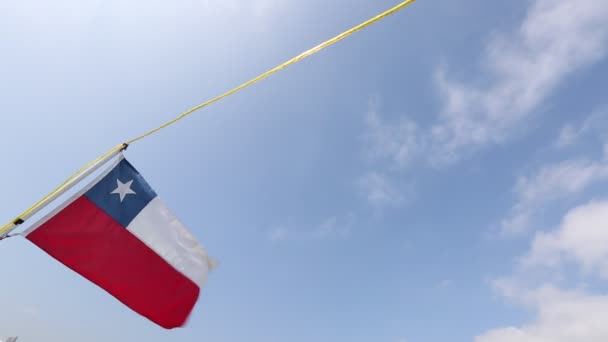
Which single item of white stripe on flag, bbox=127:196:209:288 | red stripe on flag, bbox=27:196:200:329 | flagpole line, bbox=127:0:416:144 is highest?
flagpole line, bbox=127:0:416:144

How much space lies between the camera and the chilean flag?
7.93 metres

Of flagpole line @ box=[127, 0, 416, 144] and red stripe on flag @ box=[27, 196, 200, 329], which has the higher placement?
flagpole line @ box=[127, 0, 416, 144]

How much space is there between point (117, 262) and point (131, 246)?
46cm

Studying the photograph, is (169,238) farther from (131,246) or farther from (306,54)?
(306,54)

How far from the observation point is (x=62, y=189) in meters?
7.50

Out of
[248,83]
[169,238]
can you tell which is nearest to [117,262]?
[169,238]

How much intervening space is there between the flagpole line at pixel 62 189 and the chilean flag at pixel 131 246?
324 millimetres

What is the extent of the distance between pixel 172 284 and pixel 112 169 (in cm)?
314

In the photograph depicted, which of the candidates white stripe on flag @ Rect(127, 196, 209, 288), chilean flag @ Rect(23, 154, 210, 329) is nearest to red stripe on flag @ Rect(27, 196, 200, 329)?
chilean flag @ Rect(23, 154, 210, 329)

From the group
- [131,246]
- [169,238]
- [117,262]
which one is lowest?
[117,262]

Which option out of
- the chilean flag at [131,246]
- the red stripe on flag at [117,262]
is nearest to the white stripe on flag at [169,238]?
the chilean flag at [131,246]

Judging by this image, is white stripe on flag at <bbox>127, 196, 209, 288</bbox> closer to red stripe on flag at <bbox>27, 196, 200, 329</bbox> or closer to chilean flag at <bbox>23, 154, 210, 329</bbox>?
chilean flag at <bbox>23, 154, 210, 329</bbox>

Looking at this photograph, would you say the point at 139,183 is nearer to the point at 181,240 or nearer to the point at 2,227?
the point at 181,240

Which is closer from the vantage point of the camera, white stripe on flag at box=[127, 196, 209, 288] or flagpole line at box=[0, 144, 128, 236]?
flagpole line at box=[0, 144, 128, 236]
